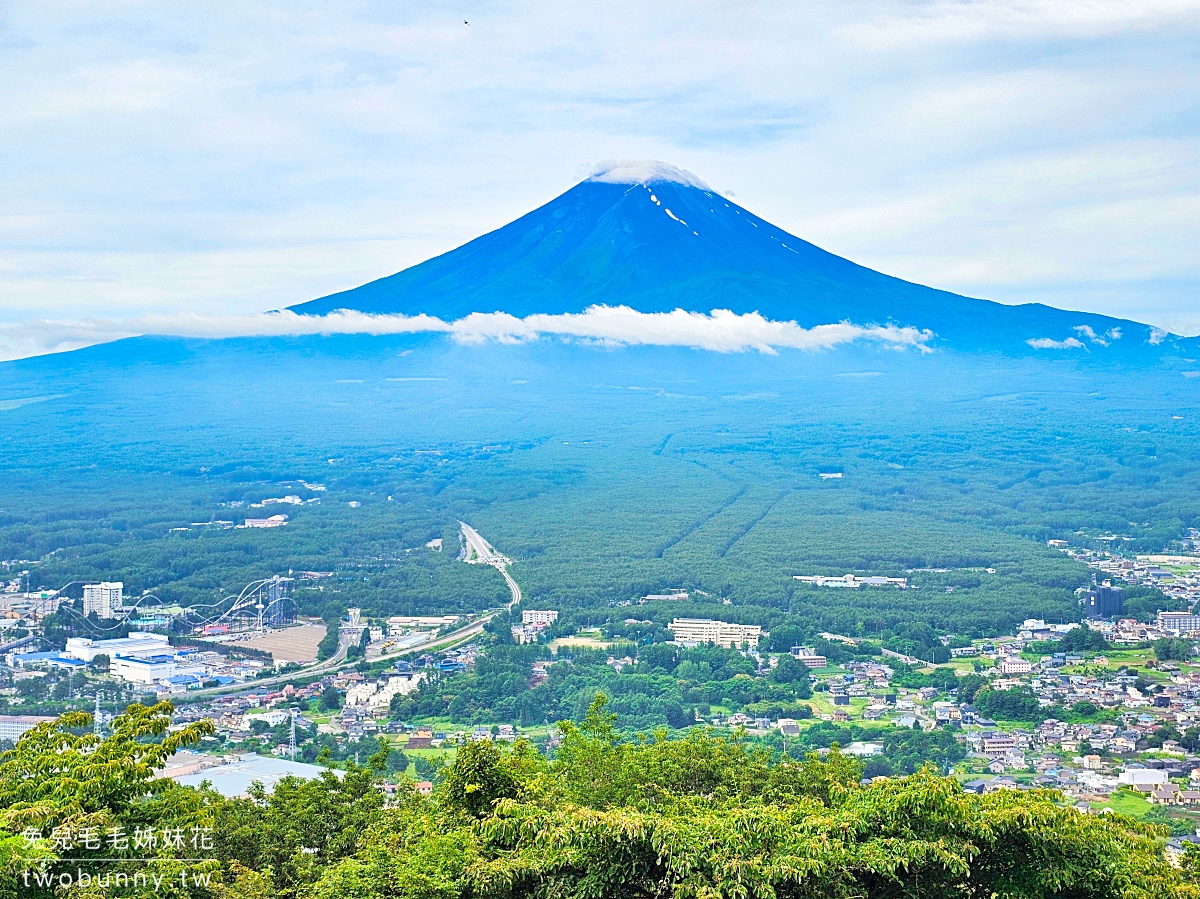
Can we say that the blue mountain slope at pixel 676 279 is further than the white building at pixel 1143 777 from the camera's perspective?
Yes

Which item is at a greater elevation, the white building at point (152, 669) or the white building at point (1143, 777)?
the white building at point (1143, 777)

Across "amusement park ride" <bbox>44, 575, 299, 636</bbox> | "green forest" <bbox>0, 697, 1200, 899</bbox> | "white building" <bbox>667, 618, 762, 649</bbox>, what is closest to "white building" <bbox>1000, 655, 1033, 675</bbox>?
"white building" <bbox>667, 618, 762, 649</bbox>

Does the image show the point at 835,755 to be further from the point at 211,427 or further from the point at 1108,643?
the point at 211,427

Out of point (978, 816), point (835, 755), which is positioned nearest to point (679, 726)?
point (835, 755)

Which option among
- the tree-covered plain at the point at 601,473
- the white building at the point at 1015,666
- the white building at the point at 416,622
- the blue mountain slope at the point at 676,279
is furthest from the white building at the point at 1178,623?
the blue mountain slope at the point at 676,279

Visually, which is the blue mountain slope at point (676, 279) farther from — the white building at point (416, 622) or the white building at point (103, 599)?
the white building at point (103, 599)

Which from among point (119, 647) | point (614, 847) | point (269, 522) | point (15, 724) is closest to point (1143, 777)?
point (614, 847)

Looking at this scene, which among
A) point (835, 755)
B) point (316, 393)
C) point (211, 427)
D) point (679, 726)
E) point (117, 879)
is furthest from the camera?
point (316, 393)

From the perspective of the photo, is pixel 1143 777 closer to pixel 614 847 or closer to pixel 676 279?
pixel 614 847
